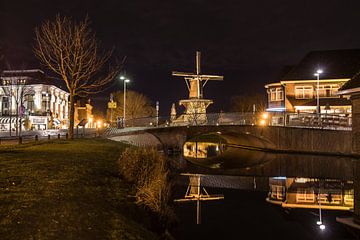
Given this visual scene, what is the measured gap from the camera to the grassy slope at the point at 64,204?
6875mm

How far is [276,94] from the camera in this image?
54.4m

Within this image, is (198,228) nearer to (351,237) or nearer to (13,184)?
(351,237)

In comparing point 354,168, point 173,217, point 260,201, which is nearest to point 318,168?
point 354,168

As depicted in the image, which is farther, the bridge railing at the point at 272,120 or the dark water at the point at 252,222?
the bridge railing at the point at 272,120

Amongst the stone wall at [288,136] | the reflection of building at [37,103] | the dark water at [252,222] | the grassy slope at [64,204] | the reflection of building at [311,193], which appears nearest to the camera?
the grassy slope at [64,204]

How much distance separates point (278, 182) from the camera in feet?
67.3

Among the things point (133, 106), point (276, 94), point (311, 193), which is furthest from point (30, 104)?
point (311, 193)

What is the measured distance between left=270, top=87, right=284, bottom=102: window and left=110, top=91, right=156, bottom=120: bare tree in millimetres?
29145

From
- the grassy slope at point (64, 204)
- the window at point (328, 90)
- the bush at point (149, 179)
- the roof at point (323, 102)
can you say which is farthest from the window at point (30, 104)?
the bush at point (149, 179)

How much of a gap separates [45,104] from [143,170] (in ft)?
219

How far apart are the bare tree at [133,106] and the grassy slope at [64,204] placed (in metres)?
58.6

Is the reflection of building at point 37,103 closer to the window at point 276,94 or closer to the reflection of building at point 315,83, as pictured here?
the window at point 276,94

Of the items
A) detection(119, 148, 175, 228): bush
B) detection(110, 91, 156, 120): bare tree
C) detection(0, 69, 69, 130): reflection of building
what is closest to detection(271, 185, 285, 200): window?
detection(119, 148, 175, 228): bush

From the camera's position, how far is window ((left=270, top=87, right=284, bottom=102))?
5344cm
